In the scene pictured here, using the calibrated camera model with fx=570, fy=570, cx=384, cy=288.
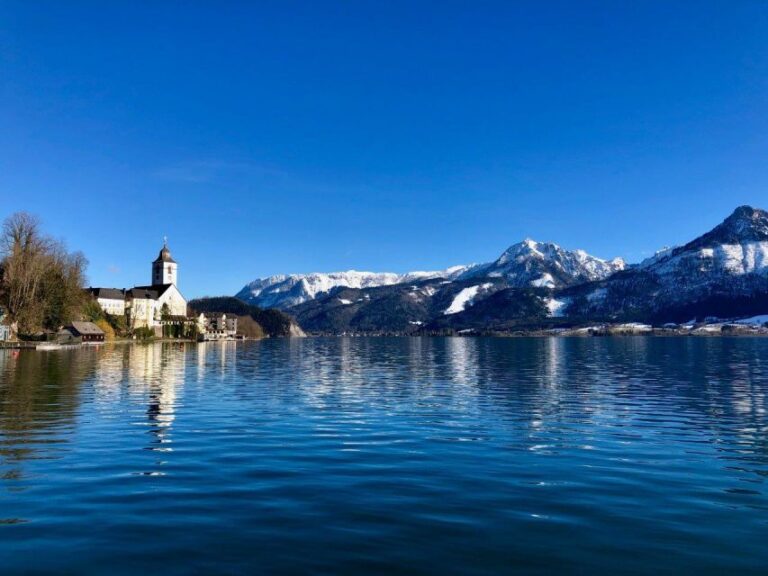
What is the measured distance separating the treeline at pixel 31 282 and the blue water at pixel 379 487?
114472 millimetres

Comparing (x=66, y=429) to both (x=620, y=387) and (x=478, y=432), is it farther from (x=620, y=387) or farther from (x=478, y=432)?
(x=620, y=387)

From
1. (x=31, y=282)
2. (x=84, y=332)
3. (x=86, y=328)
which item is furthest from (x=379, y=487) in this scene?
(x=86, y=328)

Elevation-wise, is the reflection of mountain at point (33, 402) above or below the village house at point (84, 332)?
below

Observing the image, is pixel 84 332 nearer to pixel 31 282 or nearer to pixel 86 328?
pixel 86 328

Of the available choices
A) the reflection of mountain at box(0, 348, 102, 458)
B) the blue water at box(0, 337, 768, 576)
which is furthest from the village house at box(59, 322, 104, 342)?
the blue water at box(0, 337, 768, 576)

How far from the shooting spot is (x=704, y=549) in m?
14.2

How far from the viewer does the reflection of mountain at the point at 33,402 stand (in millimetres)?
29469

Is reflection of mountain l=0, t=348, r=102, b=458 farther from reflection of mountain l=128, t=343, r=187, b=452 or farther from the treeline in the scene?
the treeline

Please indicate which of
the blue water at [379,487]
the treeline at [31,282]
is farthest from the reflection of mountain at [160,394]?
the treeline at [31,282]

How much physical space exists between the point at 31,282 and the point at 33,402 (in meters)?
122

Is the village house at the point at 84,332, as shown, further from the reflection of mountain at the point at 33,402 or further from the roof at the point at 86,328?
the reflection of mountain at the point at 33,402

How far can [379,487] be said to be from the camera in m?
20.1

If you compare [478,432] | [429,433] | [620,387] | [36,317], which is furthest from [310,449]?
[36,317]

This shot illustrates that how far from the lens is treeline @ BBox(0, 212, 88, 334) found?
142 metres
